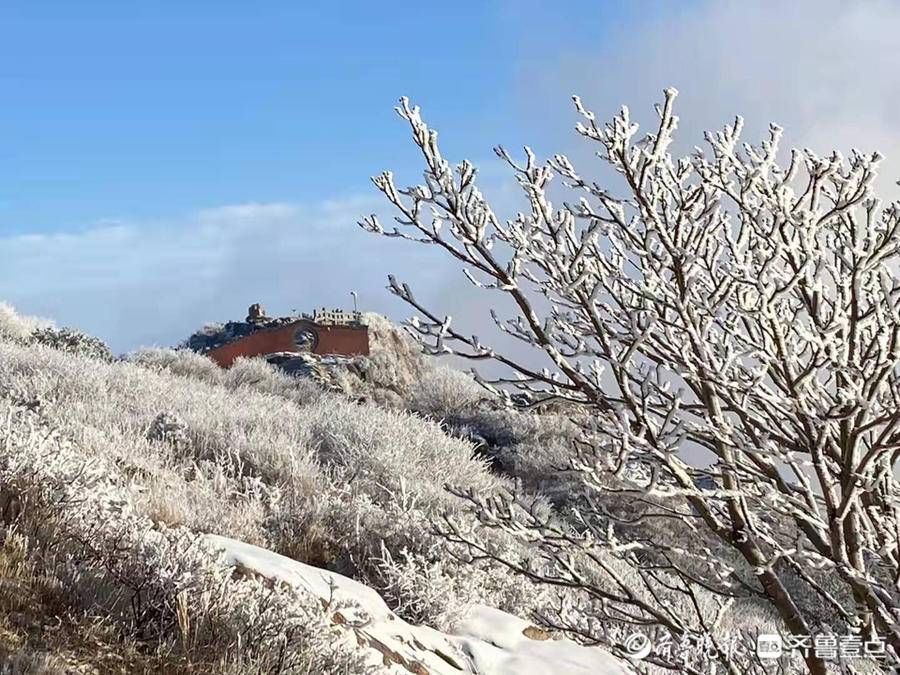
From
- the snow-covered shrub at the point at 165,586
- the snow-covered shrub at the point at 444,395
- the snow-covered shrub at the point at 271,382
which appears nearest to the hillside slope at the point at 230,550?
the snow-covered shrub at the point at 165,586

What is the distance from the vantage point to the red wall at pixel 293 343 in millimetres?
17906

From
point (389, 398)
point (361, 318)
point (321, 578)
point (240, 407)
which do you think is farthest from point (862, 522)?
point (361, 318)

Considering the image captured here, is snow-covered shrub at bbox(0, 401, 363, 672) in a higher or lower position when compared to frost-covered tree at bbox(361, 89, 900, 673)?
lower

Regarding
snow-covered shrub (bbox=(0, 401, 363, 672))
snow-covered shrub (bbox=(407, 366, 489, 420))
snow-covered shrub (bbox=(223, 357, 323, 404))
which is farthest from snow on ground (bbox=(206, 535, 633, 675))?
snow-covered shrub (bbox=(407, 366, 489, 420))

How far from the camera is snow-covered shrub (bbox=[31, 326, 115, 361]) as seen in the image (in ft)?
46.7

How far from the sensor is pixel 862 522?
311 cm

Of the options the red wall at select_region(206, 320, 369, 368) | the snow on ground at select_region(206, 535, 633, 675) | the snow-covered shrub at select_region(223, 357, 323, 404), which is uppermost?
the red wall at select_region(206, 320, 369, 368)

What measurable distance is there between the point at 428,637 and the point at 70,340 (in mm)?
12237

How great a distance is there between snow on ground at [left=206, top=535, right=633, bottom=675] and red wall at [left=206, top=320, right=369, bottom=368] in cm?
1273

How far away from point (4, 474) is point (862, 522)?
408 cm

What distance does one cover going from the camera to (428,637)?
4.68 m

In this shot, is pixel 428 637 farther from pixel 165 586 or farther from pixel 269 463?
pixel 269 463

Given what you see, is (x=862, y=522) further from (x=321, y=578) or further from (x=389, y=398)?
(x=389, y=398)

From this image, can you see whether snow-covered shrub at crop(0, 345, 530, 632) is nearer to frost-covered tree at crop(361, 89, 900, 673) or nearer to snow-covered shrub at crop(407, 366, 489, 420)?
frost-covered tree at crop(361, 89, 900, 673)
